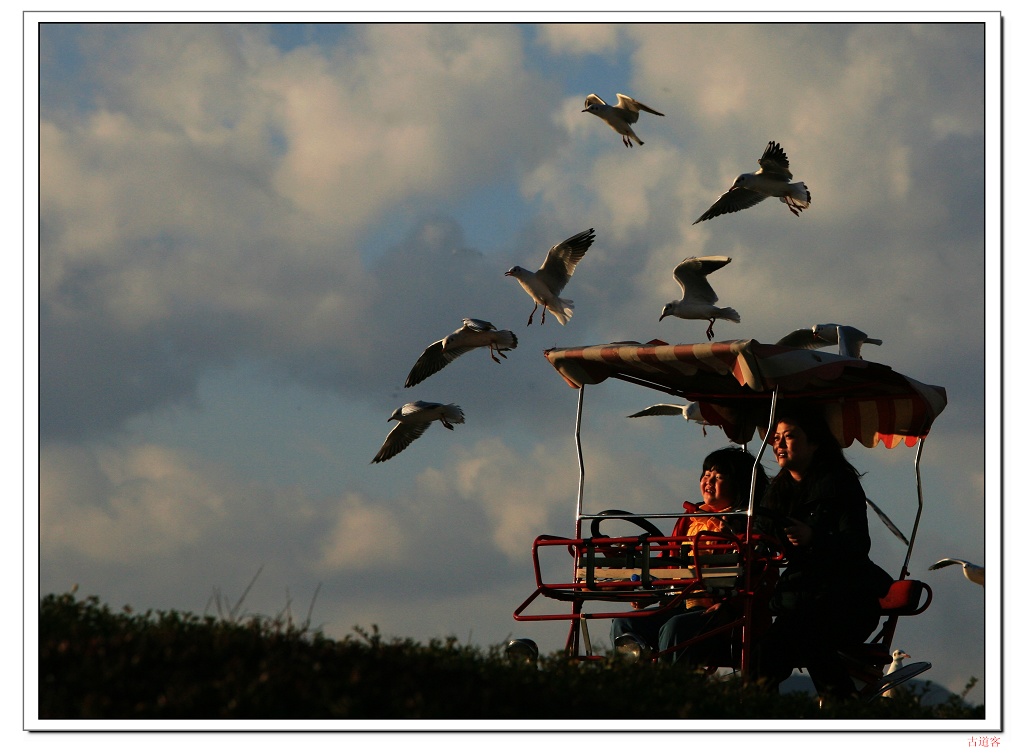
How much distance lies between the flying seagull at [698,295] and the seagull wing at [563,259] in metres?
1.52

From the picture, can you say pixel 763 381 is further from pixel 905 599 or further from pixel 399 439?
pixel 399 439

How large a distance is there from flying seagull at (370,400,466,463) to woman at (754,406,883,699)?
5.81 meters

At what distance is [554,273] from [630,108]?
208cm

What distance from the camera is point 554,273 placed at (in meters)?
13.9

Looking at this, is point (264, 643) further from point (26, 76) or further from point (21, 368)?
point (26, 76)

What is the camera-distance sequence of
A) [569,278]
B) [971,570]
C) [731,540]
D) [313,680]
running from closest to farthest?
[313,680]
[731,540]
[971,570]
[569,278]

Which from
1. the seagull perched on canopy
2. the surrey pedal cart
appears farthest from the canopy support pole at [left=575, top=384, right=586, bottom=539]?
the seagull perched on canopy

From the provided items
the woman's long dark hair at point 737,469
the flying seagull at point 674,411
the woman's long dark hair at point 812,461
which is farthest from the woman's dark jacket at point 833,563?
the flying seagull at point 674,411

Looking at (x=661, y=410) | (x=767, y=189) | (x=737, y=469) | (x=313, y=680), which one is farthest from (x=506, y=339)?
(x=313, y=680)

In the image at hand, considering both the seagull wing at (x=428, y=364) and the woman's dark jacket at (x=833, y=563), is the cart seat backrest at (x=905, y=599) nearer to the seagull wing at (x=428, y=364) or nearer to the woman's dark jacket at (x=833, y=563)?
the woman's dark jacket at (x=833, y=563)

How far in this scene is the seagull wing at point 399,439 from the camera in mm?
14344

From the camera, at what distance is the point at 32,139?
25.0 feet

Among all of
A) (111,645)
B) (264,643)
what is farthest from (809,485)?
(111,645)
